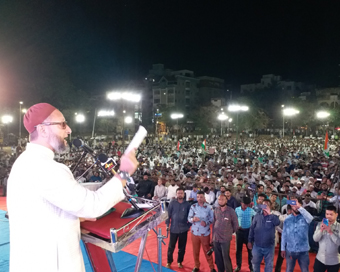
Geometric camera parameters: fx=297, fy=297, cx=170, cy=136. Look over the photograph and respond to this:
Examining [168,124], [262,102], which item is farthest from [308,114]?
[168,124]

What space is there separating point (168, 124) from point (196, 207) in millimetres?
45033

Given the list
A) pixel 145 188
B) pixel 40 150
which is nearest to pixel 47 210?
pixel 40 150

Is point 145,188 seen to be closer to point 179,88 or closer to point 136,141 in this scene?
point 136,141

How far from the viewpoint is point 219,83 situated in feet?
232

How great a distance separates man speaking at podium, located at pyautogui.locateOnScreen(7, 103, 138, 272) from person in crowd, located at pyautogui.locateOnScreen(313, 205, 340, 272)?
14.0ft

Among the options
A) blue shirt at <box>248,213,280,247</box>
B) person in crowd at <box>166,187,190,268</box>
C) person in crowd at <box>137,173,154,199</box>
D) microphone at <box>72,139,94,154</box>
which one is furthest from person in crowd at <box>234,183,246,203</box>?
microphone at <box>72,139,94,154</box>

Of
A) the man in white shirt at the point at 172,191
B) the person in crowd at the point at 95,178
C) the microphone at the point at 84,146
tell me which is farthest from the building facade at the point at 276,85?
the microphone at the point at 84,146

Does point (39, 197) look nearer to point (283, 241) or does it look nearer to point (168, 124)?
point (283, 241)

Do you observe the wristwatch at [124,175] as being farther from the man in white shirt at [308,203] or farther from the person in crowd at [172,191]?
the person in crowd at [172,191]

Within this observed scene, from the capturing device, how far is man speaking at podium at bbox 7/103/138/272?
138 centimetres

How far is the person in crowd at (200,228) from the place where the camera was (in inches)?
241

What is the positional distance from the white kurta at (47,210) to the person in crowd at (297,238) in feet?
15.7

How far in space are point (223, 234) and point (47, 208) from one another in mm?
4827

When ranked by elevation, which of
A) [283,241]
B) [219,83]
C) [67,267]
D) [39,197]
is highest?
[219,83]
